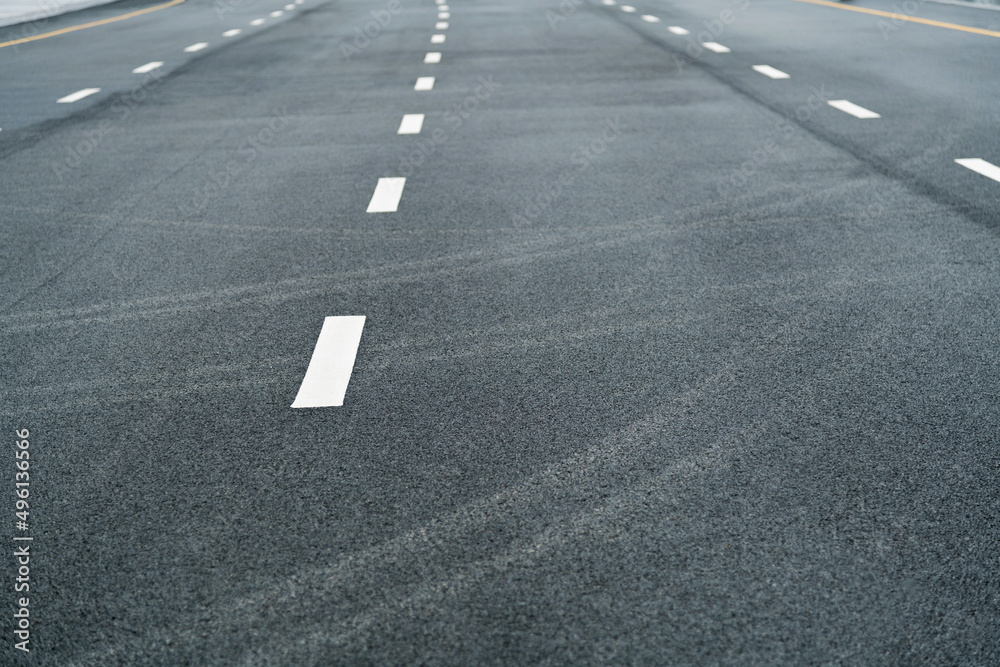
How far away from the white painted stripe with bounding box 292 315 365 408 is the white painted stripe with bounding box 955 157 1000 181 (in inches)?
181

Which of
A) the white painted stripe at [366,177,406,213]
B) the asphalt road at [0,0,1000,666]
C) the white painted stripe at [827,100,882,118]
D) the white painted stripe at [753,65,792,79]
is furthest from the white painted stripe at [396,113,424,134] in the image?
the white painted stripe at [753,65,792,79]

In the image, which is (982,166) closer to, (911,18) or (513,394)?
(513,394)

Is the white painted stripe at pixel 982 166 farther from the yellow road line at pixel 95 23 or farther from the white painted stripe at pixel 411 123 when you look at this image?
the yellow road line at pixel 95 23

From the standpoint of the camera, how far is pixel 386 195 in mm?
6332

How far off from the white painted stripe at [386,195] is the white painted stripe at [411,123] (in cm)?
179

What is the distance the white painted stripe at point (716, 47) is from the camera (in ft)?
42.5

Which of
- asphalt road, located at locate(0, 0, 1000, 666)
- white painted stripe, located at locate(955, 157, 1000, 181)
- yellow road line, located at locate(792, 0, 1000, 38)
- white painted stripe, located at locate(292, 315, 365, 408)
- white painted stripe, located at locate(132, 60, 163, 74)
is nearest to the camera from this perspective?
asphalt road, located at locate(0, 0, 1000, 666)

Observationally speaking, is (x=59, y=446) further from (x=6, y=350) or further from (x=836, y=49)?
(x=836, y=49)

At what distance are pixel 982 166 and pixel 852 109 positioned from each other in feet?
7.65

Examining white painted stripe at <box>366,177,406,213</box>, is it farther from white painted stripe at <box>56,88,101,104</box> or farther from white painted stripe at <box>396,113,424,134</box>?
white painted stripe at <box>56,88,101,104</box>

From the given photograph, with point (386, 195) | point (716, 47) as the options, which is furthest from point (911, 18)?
point (386, 195)

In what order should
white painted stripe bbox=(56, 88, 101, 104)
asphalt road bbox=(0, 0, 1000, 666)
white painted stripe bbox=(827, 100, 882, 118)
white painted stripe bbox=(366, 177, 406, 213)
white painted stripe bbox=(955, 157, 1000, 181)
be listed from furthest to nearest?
white painted stripe bbox=(56, 88, 101, 104) → white painted stripe bbox=(827, 100, 882, 118) → white painted stripe bbox=(955, 157, 1000, 181) → white painted stripe bbox=(366, 177, 406, 213) → asphalt road bbox=(0, 0, 1000, 666)

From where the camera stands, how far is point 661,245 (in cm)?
511

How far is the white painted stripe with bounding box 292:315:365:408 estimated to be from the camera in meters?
3.55
